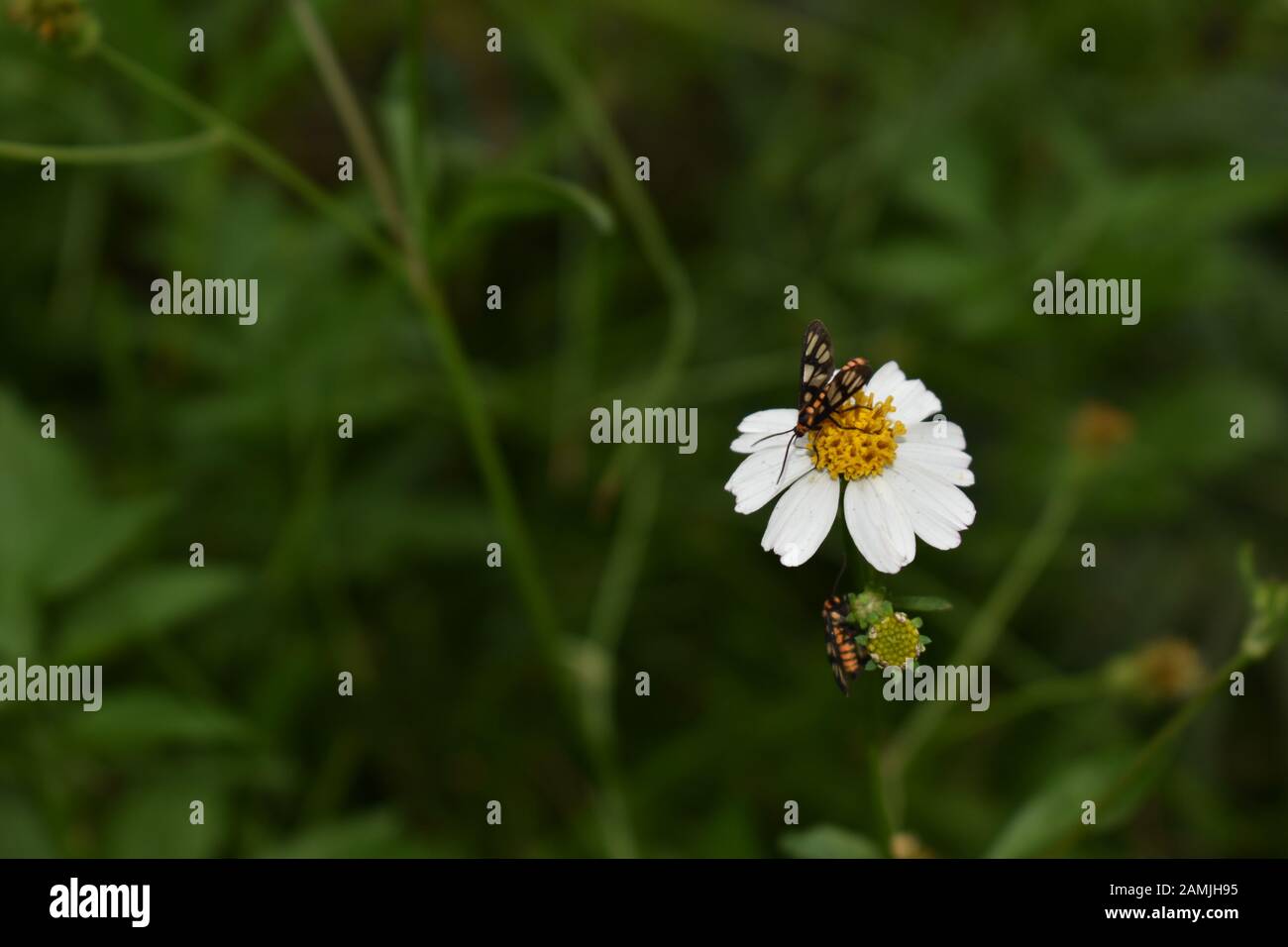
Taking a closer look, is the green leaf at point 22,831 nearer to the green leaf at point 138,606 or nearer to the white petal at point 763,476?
the green leaf at point 138,606

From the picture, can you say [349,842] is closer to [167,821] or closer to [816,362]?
[167,821]

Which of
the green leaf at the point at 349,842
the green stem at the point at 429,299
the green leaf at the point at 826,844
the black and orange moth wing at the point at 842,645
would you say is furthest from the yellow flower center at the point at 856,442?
the green leaf at the point at 349,842

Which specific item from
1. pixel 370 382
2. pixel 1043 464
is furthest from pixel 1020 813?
pixel 370 382

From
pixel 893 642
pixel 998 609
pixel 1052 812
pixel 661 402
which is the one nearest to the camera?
pixel 893 642

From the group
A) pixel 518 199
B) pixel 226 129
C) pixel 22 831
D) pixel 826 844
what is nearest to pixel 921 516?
pixel 826 844

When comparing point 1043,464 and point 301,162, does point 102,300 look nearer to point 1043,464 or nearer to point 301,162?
point 301,162

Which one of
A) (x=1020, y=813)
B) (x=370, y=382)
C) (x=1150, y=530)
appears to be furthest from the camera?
(x=1150, y=530)
